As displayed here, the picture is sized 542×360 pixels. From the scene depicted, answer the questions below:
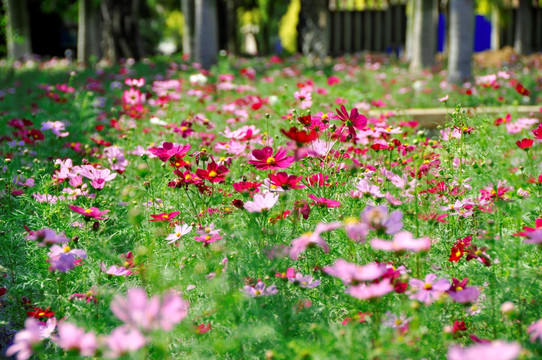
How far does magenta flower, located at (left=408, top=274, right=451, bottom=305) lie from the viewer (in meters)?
1.68

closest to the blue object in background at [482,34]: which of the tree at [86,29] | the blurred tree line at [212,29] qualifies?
the blurred tree line at [212,29]

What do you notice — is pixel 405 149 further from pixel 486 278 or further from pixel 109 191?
pixel 109 191

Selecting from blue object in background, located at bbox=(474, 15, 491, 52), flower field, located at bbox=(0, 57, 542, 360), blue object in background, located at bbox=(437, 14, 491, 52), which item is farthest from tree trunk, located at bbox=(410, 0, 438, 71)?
blue object in background, located at bbox=(474, 15, 491, 52)

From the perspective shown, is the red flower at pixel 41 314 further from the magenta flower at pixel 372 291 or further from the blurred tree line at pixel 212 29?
the blurred tree line at pixel 212 29

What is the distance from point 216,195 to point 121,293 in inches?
30.3

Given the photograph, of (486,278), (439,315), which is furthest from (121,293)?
(486,278)

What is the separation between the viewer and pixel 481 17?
24.9 m

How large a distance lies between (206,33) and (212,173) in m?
8.77

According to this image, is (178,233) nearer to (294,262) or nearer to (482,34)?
(294,262)

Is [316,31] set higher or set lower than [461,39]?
higher

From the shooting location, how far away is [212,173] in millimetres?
2275

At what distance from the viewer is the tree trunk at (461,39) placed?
27.0 ft

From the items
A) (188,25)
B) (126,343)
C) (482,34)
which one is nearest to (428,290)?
(126,343)

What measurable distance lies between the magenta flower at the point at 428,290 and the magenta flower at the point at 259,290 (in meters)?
0.44
